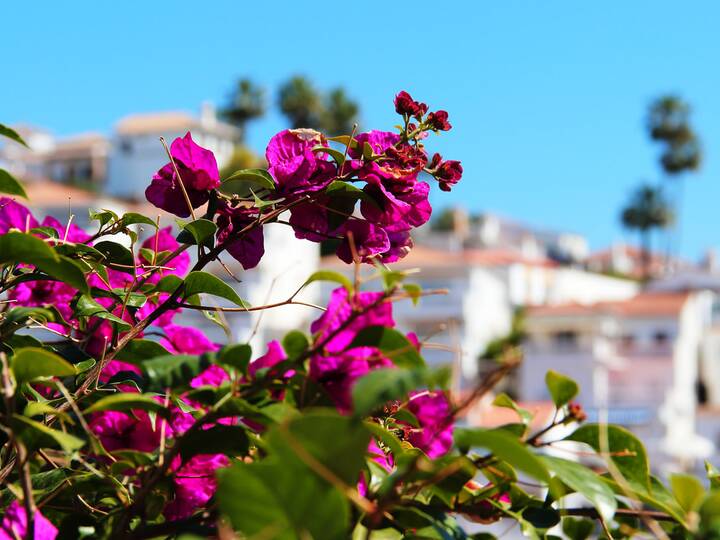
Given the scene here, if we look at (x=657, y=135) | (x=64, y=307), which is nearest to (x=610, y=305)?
(x=657, y=135)

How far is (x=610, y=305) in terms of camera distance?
24844 millimetres

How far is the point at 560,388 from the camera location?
22.3 inches

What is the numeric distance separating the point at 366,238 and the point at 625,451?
25cm

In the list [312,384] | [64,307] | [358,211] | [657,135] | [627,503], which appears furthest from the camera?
[657,135]

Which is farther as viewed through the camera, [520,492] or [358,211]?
[358,211]

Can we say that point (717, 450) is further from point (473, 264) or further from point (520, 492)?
point (520, 492)

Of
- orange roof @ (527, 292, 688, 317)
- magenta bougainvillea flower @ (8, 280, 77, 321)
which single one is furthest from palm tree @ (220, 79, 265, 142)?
magenta bougainvillea flower @ (8, 280, 77, 321)

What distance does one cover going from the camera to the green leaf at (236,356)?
1.63ft

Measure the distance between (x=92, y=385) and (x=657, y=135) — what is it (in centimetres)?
3099

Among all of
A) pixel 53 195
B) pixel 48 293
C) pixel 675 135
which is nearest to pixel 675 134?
pixel 675 135

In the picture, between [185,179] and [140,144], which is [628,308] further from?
[185,179]

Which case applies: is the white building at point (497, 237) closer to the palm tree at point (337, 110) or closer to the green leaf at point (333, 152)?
the palm tree at point (337, 110)

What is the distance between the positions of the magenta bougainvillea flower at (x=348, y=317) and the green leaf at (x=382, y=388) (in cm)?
10

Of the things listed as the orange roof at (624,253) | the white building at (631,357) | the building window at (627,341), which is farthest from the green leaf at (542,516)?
the orange roof at (624,253)
